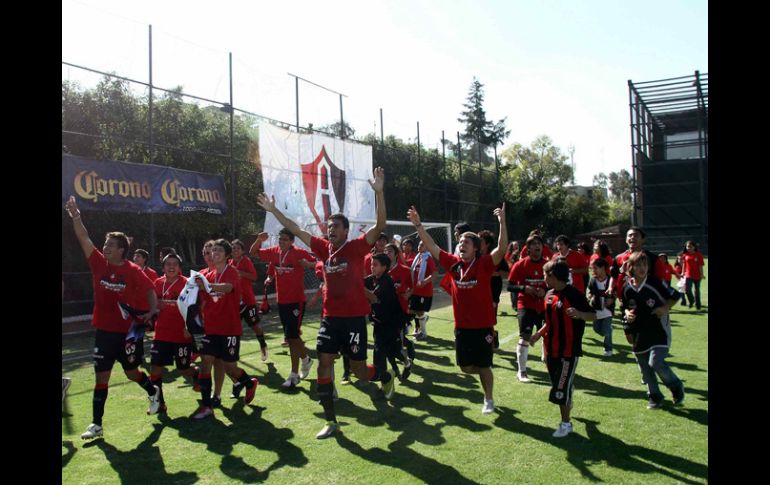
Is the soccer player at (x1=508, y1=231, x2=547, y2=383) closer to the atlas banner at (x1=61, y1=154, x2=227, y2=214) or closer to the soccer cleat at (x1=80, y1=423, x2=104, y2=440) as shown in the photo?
the soccer cleat at (x1=80, y1=423, x2=104, y2=440)

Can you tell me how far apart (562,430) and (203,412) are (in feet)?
12.7

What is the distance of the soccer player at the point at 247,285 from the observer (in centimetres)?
909

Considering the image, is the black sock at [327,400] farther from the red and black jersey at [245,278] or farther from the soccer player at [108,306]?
the red and black jersey at [245,278]

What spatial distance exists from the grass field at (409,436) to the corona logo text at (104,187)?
5.62m

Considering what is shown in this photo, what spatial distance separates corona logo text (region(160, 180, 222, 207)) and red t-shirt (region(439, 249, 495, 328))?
34.2ft

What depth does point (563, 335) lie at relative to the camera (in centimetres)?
564

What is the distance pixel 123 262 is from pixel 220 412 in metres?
2.08

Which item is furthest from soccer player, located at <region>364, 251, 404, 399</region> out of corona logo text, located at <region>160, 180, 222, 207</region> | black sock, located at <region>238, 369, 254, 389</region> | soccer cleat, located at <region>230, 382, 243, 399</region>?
corona logo text, located at <region>160, 180, 222, 207</region>

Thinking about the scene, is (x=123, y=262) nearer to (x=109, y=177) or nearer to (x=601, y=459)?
(x=601, y=459)

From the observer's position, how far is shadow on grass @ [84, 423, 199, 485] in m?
4.75

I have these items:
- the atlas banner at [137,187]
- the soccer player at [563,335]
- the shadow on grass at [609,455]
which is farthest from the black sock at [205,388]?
the atlas banner at [137,187]

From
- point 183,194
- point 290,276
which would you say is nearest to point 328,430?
point 290,276
